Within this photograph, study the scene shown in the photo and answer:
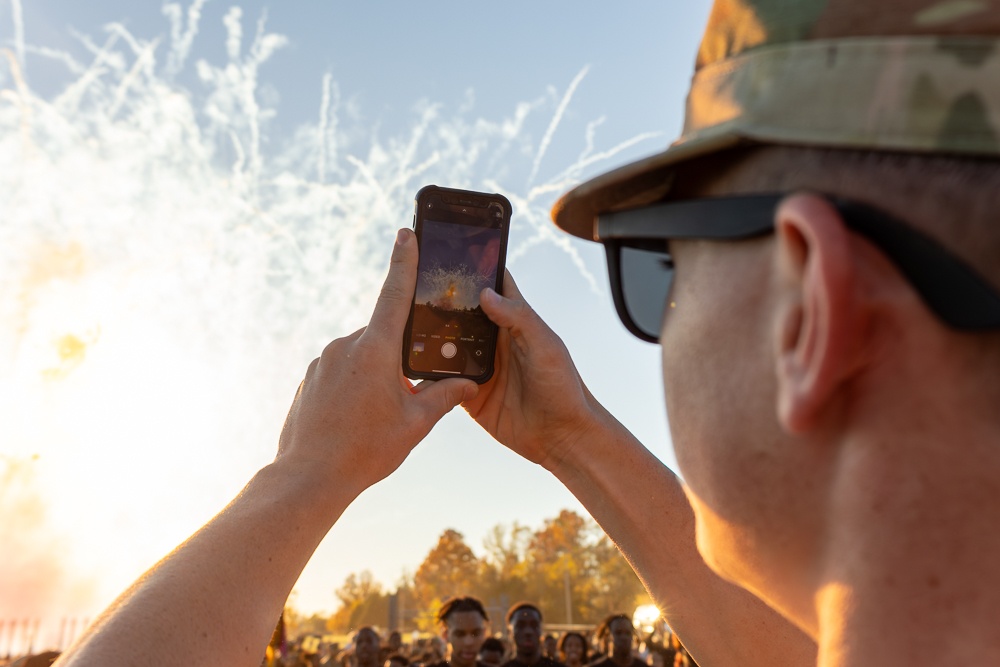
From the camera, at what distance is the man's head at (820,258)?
96cm

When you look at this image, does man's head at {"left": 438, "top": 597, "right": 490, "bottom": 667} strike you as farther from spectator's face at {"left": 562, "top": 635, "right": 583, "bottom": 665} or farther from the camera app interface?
the camera app interface

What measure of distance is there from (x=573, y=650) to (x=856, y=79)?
13.7m

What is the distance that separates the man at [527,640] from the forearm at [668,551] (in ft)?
29.2

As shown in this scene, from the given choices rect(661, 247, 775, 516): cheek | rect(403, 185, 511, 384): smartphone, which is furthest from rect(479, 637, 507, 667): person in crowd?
rect(661, 247, 775, 516): cheek

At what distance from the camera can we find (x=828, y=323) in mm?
965

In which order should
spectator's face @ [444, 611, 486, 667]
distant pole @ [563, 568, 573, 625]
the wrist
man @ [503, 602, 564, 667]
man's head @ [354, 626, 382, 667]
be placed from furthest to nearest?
distant pole @ [563, 568, 573, 625] → man's head @ [354, 626, 382, 667] → spectator's face @ [444, 611, 486, 667] → man @ [503, 602, 564, 667] → the wrist

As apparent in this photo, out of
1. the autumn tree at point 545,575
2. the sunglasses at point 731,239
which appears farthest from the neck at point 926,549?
the autumn tree at point 545,575

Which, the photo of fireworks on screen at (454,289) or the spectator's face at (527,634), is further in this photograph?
the spectator's face at (527,634)

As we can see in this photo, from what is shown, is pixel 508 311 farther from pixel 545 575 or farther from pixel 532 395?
pixel 545 575

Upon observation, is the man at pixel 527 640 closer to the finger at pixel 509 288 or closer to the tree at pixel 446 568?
the finger at pixel 509 288

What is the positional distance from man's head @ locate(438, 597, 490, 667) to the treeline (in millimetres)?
49835

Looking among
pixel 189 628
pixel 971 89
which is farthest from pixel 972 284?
pixel 189 628

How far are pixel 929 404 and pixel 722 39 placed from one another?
0.55 m

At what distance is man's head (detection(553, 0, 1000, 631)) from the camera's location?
96 centimetres
